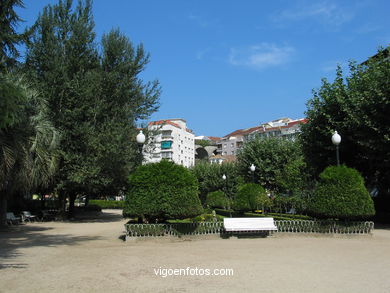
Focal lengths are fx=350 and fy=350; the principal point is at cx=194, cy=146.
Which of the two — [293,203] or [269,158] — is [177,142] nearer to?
[269,158]

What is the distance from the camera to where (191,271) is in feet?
23.6

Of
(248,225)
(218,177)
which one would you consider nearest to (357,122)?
(248,225)

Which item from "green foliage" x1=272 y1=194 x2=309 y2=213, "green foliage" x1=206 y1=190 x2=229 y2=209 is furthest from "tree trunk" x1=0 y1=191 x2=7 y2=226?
"green foliage" x1=206 y1=190 x2=229 y2=209

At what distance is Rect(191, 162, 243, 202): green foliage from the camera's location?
4297cm

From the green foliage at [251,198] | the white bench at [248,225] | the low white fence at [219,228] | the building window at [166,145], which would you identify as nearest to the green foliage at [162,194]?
the low white fence at [219,228]

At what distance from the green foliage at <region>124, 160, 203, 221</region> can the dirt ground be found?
3.44ft

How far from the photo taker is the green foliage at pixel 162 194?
41.0 ft

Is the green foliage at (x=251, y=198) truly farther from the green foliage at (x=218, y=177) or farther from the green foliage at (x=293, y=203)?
the green foliage at (x=218, y=177)

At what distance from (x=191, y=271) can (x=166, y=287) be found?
1.34 m

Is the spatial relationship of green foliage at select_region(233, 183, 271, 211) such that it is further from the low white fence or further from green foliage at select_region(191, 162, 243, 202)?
green foliage at select_region(191, 162, 243, 202)

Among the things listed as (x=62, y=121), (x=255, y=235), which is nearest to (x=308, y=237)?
(x=255, y=235)

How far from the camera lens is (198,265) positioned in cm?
781

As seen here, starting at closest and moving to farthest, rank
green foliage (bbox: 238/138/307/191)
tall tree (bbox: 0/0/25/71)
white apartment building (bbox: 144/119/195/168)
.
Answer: tall tree (bbox: 0/0/25/71) → green foliage (bbox: 238/138/307/191) → white apartment building (bbox: 144/119/195/168)

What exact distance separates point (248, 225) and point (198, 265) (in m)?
5.57
